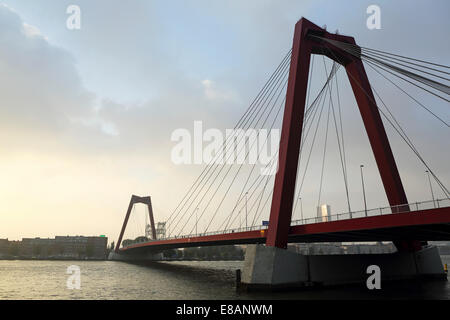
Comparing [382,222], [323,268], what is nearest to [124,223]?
[323,268]

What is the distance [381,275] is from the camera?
34.8m

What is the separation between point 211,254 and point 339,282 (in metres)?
164

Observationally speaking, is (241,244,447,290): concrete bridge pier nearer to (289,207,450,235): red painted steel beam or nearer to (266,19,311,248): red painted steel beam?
(266,19,311,248): red painted steel beam

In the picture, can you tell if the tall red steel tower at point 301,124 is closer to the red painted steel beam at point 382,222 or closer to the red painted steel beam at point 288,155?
the red painted steel beam at point 288,155

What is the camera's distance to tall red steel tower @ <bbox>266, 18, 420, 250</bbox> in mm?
29391

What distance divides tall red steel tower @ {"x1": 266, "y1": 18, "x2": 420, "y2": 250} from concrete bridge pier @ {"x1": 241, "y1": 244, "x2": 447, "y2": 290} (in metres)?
1.37

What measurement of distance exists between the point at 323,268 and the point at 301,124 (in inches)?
531

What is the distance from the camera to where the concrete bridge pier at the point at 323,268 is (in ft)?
91.9

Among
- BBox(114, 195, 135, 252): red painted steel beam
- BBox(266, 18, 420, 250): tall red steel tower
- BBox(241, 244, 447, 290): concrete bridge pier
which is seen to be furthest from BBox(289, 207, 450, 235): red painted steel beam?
BBox(114, 195, 135, 252): red painted steel beam

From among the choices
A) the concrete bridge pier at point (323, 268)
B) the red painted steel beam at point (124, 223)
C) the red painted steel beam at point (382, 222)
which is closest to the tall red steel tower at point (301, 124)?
the concrete bridge pier at point (323, 268)

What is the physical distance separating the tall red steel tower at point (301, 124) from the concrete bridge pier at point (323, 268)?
4.50ft
